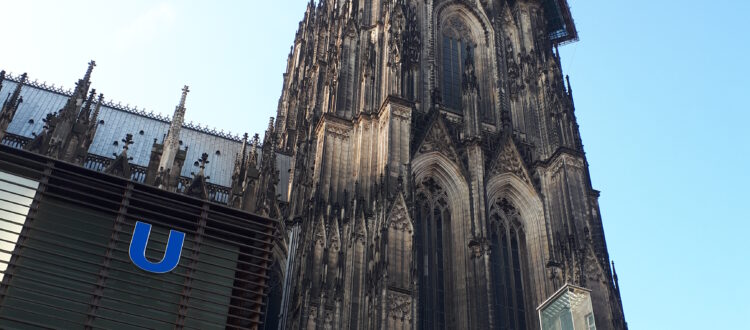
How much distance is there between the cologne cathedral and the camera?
24391mm

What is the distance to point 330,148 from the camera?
90.2 feet

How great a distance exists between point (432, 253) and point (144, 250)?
9701 millimetres

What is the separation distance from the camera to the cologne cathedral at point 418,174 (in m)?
24.4

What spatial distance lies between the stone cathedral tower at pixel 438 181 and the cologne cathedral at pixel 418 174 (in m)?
0.06

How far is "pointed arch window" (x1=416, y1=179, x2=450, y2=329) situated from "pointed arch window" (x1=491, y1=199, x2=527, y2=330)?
1.73m

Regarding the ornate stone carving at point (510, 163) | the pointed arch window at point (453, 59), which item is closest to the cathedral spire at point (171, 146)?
the pointed arch window at point (453, 59)

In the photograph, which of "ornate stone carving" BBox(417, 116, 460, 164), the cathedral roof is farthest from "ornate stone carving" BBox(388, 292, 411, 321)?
the cathedral roof

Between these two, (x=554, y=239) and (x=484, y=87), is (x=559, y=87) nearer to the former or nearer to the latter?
(x=484, y=87)

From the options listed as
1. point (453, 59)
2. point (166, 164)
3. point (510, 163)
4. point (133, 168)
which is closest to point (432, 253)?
point (510, 163)

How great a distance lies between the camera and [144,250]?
21250 millimetres

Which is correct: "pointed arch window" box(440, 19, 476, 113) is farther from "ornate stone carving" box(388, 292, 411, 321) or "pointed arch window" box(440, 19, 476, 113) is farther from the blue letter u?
the blue letter u

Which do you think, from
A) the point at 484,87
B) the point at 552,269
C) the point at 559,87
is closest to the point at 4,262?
the point at 552,269

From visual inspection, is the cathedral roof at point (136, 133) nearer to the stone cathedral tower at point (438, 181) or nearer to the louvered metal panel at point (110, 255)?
the stone cathedral tower at point (438, 181)

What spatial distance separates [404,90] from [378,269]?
27.3ft
